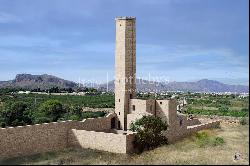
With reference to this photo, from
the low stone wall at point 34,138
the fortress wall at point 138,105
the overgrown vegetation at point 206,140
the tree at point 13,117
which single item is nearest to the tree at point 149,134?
the overgrown vegetation at point 206,140

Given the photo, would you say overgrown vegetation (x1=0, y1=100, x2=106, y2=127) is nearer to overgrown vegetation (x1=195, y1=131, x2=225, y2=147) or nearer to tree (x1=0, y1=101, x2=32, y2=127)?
tree (x1=0, y1=101, x2=32, y2=127)

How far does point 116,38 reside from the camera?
30688 mm

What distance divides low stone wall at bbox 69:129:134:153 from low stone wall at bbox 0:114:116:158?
29.5 inches

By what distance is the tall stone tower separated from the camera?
30.1 meters

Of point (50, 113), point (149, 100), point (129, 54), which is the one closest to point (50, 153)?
point (149, 100)

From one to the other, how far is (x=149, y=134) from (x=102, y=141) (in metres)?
2.88

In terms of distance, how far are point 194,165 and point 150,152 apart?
204 inches

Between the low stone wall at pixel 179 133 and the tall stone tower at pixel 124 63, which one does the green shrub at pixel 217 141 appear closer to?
the low stone wall at pixel 179 133

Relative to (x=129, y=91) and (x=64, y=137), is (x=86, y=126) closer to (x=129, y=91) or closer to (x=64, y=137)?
(x=64, y=137)

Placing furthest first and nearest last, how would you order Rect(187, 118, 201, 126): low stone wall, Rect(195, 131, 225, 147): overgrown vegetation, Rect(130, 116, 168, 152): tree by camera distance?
1. Rect(187, 118, 201, 126): low stone wall
2. Rect(195, 131, 225, 147): overgrown vegetation
3. Rect(130, 116, 168, 152): tree

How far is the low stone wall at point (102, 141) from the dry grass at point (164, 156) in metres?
0.57

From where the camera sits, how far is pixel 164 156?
2006 centimetres

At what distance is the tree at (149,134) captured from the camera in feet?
76.2

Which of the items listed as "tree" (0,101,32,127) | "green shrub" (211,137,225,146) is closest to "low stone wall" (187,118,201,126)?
"green shrub" (211,137,225,146)
